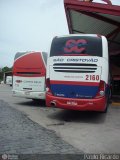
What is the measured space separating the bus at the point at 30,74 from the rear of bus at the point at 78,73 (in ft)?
12.0

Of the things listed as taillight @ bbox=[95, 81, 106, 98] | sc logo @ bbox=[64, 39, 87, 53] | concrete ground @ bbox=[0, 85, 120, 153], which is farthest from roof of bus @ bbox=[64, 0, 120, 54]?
concrete ground @ bbox=[0, 85, 120, 153]

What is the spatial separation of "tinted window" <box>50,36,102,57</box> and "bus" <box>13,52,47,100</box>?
3.64m

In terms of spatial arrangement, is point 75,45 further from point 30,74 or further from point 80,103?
point 30,74

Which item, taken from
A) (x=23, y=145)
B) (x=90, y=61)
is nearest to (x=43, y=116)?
(x=90, y=61)

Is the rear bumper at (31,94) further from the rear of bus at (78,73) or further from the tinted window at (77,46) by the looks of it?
the tinted window at (77,46)

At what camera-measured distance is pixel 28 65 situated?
49.2 ft

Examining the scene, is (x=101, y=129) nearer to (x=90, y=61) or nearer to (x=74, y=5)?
(x=90, y=61)

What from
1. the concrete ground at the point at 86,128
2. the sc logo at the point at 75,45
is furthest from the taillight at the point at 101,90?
the sc logo at the point at 75,45

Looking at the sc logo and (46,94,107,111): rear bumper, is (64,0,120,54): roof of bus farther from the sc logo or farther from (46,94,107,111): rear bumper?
(46,94,107,111): rear bumper

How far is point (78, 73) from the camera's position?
10414 millimetres

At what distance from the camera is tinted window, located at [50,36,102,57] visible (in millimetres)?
10461

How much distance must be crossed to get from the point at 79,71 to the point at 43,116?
7.90 ft

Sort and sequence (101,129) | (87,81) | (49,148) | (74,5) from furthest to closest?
1. (74,5)
2. (87,81)
3. (101,129)
4. (49,148)

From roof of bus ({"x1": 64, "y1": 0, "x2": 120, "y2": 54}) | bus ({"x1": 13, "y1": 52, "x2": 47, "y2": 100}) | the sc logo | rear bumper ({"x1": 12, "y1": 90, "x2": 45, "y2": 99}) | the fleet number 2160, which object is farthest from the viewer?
bus ({"x1": 13, "y1": 52, "x2": 47, "y2": 100})
